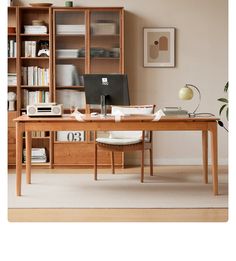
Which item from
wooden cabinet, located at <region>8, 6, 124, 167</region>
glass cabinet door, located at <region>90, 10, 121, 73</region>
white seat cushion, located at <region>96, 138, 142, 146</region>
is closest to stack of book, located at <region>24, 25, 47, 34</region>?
wooden cabinet, located at <region>8, 6, 124, 167</region>

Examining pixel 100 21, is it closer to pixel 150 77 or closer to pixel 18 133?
pixel 150 77

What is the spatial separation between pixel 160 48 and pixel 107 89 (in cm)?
215

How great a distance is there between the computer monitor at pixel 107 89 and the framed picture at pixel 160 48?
199 cm

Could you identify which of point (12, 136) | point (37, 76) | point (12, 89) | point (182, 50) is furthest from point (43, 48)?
point (182, 50)

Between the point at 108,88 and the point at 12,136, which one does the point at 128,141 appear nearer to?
the point at 108,88

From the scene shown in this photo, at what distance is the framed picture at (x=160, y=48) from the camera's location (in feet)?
26.8

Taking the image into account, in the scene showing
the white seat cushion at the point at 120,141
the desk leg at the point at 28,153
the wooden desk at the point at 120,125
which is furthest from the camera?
the white seat cushion at the point at 120,141

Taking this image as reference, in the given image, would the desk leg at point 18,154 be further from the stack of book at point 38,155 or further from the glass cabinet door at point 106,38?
the glass cabinet door at point 106,38

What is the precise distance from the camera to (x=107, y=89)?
20.5 ft

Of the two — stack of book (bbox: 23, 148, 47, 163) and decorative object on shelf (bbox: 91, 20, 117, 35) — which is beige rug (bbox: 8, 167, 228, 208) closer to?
stack of book (bbox: 23, 148, 47, 163)

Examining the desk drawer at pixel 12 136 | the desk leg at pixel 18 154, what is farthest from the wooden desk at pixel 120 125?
the desk drawer at pixel 12 136

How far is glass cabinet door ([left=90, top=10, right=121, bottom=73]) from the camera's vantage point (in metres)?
7.96
